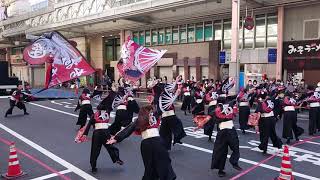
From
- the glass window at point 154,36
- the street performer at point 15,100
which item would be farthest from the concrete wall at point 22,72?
the street performer at point 15,100

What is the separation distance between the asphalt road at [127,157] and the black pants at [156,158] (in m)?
1.53

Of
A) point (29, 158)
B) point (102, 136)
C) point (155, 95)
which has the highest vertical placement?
point (155, 95)

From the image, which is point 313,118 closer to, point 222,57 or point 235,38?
point 235,38

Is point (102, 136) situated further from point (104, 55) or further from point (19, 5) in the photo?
point (19, 5)

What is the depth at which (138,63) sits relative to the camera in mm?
13062

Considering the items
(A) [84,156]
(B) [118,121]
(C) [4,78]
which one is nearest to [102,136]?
(A) [84,156]

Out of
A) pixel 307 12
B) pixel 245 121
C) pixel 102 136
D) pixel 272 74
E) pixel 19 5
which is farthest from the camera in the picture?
pixel 19 5

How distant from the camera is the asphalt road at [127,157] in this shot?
7555 millimetres

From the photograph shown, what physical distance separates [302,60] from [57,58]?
651 inches

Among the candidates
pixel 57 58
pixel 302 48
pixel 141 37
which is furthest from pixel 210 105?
pixel 141 37

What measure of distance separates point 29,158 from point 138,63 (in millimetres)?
5491

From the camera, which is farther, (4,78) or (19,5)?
(19,5)

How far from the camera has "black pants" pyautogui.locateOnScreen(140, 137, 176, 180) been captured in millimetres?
5723

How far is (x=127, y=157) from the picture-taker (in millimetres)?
9000
